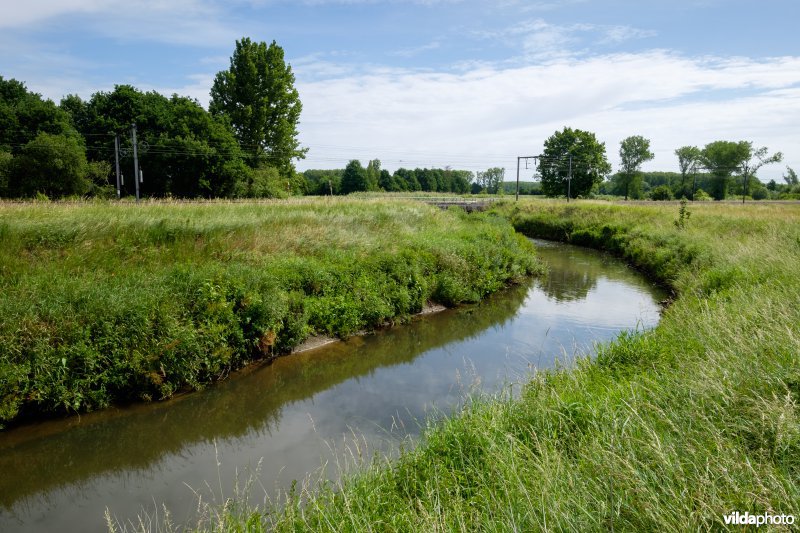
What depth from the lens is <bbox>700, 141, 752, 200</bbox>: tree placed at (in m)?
70.9

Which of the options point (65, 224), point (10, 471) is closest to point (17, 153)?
point (65, 224)

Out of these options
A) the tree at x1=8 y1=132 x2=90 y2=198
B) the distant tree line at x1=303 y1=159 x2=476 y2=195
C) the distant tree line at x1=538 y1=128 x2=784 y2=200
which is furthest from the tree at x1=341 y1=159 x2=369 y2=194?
the tree at x1=8 y1=132 x2=90 y2=198

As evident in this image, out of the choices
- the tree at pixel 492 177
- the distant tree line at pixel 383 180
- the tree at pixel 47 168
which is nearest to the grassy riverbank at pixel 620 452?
the tree at pixel 47 168

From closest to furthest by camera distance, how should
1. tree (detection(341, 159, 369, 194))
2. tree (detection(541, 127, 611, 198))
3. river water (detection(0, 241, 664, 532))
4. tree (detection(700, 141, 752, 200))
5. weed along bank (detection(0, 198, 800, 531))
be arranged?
weed along bank (detection(0, 198, 800, 531)) → river water (detection(0, 241, 664, 532)) → tree (detection(541, 127, 611, 198)) → tree (detection(700, 141, 752, 200)) → tree (detection(341, 159, 369, 194))

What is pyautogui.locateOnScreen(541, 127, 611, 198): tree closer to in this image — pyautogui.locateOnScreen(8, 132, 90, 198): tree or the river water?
pyautogui.locateOnScreen(8, 132, 90, 198): tree

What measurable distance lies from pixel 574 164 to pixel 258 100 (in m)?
39.3

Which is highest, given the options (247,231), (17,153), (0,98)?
(0,98)

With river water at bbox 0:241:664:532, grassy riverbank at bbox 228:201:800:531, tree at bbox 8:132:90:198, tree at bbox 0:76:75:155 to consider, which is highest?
tree at bbox 0:76:75:155

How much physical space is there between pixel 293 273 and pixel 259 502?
21.1 ft

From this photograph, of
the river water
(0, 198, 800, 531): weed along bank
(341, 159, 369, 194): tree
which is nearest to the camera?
(0, 198, 800, 531): weed along bank

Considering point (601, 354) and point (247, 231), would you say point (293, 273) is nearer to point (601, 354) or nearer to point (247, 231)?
point (247, 231)

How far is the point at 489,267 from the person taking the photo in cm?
1719

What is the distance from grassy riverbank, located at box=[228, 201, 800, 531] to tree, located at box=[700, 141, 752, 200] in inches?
2987

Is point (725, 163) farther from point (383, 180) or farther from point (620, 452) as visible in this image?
point (620, 452)
